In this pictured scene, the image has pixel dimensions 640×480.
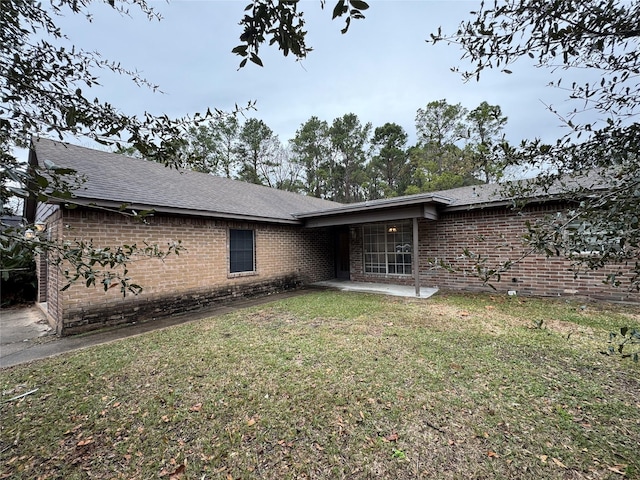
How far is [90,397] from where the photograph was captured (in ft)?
→ 10.1

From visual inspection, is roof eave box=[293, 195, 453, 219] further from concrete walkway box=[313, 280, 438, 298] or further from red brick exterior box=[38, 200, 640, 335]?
concrete walkway box=[313, 280, 438, 298]

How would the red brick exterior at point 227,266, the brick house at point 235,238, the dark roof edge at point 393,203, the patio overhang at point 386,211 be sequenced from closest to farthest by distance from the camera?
the red brick exterior at point 227,266, the brick house at point 235,238, the dark roof edge at point 393,203, the patio overhang at point 386,211

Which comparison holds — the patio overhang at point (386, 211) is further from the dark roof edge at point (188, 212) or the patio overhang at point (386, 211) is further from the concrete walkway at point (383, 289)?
the concrete walkway at point (383, 289)

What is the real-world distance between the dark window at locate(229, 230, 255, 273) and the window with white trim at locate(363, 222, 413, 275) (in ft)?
14.9

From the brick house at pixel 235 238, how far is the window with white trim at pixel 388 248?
0.04m

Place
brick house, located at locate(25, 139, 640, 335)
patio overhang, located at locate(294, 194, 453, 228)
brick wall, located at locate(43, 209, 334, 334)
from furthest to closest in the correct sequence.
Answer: patio overhang, located at locate(294, 194, 453, 228), brick house, located at locate(25, 139, 640, 335), brick wall, located at locate(43, 209, 334, 334)

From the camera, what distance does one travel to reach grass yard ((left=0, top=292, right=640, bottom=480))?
2113 mm

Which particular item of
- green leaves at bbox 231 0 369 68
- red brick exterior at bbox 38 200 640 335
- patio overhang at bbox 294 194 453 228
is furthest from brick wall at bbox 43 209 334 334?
green leaves at bbox 231 0 369 68

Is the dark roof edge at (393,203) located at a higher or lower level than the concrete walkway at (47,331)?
higher

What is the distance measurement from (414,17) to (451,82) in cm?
227

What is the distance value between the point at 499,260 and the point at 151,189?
9810 millimetres

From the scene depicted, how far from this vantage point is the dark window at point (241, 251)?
27.7ft

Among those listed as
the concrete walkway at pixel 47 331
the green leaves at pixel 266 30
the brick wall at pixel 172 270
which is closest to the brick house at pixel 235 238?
the brick wall at pixel 172 270

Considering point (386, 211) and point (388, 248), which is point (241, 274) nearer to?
point (386, 211)
